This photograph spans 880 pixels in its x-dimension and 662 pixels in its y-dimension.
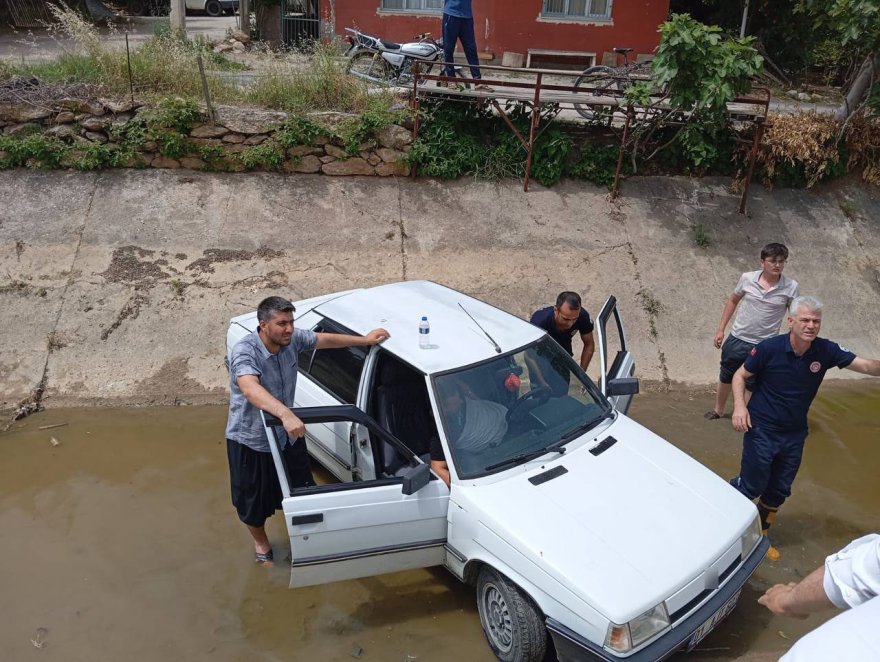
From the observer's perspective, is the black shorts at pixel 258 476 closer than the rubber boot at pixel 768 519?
Yes

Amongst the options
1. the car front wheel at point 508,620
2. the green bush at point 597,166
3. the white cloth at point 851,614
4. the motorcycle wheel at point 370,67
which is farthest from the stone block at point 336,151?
the white cloth at point 851,614

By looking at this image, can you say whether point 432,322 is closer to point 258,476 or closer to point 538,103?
point 258,476

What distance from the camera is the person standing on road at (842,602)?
69.2 inches

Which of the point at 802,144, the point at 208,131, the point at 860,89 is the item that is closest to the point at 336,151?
the point at 208,131

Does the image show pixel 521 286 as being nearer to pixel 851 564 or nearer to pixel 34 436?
pixel 34 436

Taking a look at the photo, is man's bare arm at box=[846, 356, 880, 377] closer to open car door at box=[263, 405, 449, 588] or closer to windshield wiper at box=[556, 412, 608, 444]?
windshield wiper at box=[556, 412, 608, 444]

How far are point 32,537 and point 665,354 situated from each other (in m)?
5.93

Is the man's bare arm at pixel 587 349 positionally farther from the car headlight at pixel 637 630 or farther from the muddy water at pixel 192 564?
the car headlight at pixel 637 630

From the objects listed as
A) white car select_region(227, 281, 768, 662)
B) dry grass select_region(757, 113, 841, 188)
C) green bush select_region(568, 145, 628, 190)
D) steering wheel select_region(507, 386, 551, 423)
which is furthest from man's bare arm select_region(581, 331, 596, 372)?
dry grass select_region(757, 113, 841, 188)

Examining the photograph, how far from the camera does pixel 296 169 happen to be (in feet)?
28.5

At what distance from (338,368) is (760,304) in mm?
3519

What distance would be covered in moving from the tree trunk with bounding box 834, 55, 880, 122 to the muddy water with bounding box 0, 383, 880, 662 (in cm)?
523

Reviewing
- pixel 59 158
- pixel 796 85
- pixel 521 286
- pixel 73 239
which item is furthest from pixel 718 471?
pixel 796 85

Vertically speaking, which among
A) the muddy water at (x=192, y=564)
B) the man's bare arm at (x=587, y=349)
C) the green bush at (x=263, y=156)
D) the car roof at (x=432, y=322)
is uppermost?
the green bush at (x=263, y=156)
